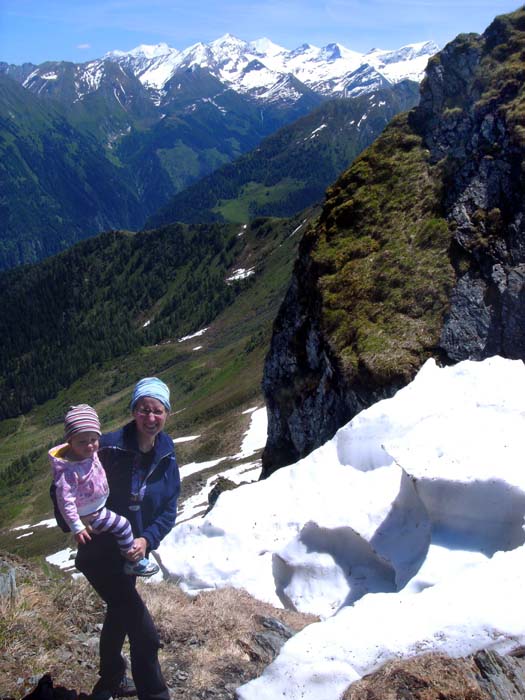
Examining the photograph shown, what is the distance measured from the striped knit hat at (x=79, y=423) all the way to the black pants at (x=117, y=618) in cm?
128

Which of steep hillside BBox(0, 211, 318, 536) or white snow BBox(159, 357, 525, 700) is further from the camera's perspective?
steep hillside BBox(0, 211, 318, 536)

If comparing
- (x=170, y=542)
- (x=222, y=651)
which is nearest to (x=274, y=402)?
(x=170, y=542)

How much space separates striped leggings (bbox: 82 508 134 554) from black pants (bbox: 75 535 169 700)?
13 centimetres

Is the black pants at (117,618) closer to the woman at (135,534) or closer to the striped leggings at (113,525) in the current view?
the woman at (135,534)

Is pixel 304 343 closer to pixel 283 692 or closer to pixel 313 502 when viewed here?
pixel 313 502

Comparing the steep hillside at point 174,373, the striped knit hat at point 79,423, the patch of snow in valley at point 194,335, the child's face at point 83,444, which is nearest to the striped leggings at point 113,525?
the child's face at point 83,444

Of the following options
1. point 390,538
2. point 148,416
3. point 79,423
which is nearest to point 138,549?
point 148,416

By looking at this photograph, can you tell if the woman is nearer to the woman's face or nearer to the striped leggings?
the woman's face

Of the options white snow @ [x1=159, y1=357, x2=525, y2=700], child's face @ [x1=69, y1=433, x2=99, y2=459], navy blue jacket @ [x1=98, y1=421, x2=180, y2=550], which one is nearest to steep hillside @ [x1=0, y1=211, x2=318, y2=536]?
white snow @ [x1=159, y1=357, x2=525, y2=700]

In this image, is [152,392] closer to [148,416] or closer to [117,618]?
[148,416]

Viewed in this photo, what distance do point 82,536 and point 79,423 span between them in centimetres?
121

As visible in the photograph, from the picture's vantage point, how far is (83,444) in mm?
6367

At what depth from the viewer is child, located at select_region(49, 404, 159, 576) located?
6285 mm

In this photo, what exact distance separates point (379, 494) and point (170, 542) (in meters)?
4.89
